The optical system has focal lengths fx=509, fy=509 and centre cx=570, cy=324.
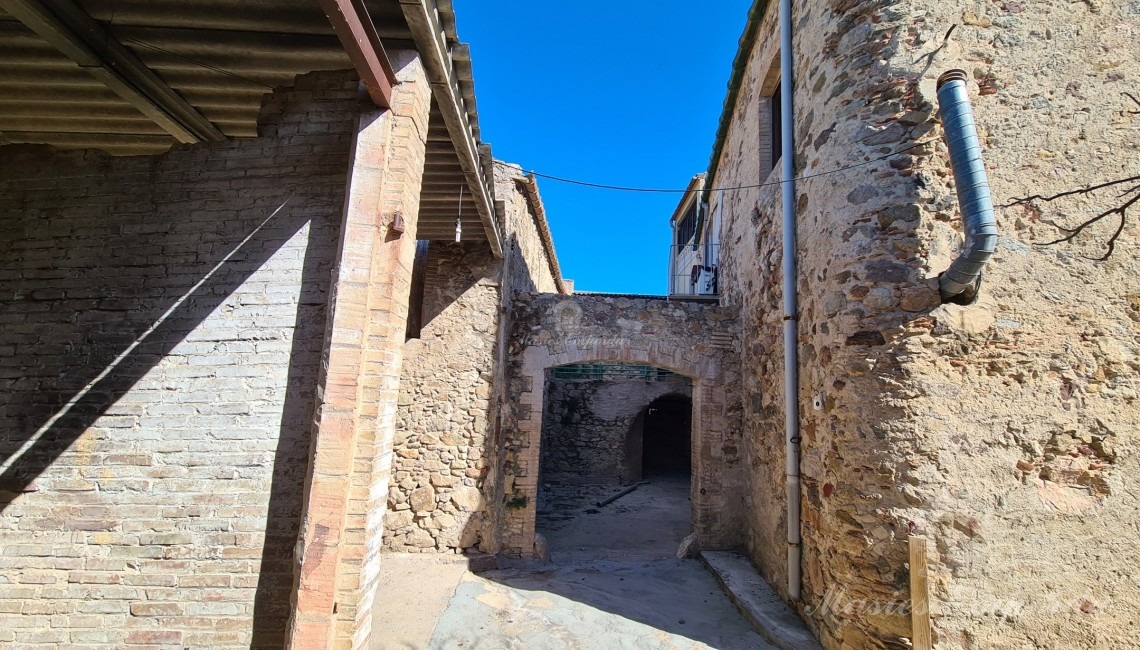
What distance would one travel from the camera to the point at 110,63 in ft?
Answer: 9.65

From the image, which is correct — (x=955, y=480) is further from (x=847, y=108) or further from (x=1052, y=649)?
(x=847, y=108)

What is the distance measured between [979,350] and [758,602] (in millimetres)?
2997

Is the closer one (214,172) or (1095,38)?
(214,172)

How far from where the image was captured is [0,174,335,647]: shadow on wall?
2.89 meters

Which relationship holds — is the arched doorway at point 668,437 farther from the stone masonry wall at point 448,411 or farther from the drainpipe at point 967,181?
the drainpipe at point 967,181

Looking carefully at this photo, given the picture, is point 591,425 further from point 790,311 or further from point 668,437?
point 790,311

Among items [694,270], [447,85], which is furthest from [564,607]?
[694,270]

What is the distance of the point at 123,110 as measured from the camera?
3426 mm

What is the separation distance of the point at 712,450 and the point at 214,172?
6007 millimetres

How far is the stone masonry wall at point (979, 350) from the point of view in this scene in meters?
3.47

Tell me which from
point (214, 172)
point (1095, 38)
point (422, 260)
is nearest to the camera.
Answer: point (214, 172)

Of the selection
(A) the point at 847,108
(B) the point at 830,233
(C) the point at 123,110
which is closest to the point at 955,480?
(B) the point at 830,233

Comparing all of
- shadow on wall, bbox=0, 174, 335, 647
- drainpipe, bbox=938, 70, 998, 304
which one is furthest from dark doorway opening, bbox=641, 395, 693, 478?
shadow on wall, bbox=0, 174, 335, 647

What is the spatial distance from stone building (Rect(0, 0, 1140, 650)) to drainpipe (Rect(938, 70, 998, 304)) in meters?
0.17
